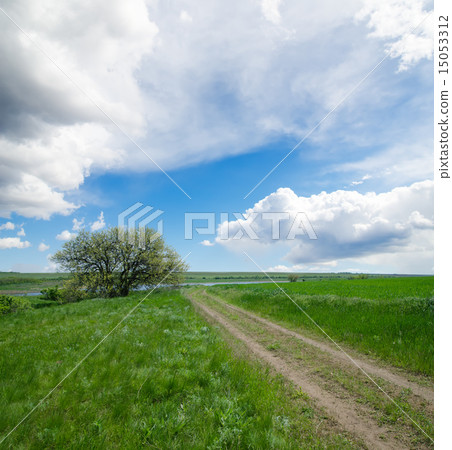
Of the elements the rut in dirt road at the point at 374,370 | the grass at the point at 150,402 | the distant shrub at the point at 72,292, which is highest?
the grass at the point at 150,402

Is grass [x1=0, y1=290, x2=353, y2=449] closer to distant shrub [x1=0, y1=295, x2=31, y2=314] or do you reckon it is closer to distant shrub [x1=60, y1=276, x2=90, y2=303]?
distant shrub [x1=0, y1=295, x2=31, y2=314]

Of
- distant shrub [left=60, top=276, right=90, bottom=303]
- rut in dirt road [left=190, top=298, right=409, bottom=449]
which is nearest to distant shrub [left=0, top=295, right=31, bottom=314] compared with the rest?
distant shrub [left=60, top=276, right=90, bottom=303]

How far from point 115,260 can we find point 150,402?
3829cm

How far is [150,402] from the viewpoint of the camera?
16.7ft

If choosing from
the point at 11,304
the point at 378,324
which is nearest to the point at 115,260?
the point at 11,304

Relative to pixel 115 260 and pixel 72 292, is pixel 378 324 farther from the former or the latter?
pixel 72 292

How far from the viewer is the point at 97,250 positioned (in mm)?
38125

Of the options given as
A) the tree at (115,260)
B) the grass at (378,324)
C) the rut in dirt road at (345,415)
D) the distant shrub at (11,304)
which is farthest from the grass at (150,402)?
the tree at (115,260)

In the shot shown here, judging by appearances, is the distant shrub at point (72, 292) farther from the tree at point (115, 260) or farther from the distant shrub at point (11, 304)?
the distant shrub at point (11, 304)

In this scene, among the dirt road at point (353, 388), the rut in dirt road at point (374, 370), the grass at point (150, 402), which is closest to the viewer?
the grass at point (150, 402)

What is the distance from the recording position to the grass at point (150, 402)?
394cm

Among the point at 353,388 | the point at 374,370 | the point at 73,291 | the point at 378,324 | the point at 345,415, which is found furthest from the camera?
the point at 73,291

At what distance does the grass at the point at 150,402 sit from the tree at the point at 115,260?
32.2 m
